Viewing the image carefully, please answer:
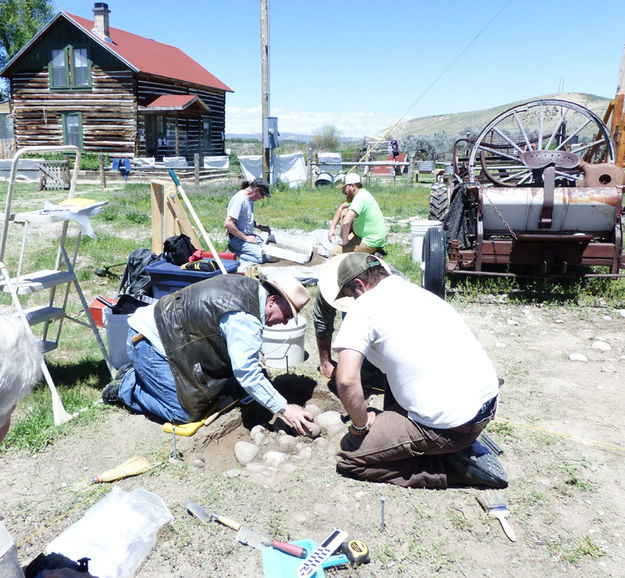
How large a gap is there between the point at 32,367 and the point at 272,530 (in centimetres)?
167

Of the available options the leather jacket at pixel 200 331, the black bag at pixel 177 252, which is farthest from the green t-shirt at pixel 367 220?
the leather jacket at pixel 200 331

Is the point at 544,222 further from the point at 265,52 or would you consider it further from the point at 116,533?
the point at 265,52

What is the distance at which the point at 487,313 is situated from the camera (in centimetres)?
625

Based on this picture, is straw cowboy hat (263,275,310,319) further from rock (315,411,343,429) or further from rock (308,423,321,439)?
rock (315,411,343,429)

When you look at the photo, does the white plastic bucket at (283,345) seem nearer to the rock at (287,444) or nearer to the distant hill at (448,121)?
the rock at (287,444)

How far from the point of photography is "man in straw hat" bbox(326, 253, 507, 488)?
2.86m

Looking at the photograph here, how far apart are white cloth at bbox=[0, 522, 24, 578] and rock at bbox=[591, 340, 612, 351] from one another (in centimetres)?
506

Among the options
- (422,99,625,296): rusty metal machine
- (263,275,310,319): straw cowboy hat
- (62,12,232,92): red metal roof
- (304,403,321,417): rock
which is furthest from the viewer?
(62,12,232,92): red metal roof

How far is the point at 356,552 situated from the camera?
101 inches

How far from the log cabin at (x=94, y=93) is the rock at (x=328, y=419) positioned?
2037 centimetres

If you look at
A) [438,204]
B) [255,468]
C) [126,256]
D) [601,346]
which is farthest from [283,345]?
[438,204]

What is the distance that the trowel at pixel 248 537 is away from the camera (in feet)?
8.41

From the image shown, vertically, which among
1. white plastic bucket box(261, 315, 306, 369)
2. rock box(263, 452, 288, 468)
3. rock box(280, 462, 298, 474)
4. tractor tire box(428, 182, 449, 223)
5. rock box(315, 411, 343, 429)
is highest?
tractor tire box(428, 182, 449, 223)

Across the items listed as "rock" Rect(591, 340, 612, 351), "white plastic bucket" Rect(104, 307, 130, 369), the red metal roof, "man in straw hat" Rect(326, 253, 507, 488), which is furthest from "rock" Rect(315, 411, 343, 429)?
the red metal roof
